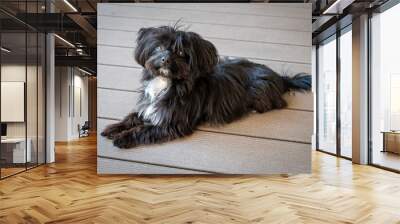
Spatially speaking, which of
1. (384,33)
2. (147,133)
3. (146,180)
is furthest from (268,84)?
(384,33)

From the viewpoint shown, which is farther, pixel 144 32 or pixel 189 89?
pixel 144 32

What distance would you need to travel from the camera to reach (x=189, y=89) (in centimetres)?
513

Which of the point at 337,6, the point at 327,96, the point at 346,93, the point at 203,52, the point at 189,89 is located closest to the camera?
the point at 189,89

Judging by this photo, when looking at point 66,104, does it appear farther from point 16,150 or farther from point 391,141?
point 391,141

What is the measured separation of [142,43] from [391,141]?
4.40 m

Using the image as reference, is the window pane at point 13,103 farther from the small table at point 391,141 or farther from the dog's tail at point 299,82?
the small table at point 391,141

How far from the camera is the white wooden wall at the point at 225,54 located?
5406mm

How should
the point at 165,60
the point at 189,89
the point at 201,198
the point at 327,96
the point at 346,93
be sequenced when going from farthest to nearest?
the point at 327,96
the point at 346,93
the point at 189,89
the point at 165,60
the point at 201,198

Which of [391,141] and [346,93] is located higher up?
[346,93]

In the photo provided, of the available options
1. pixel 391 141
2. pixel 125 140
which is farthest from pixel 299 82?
pixel 125 140

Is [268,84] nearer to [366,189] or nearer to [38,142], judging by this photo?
[366,189]

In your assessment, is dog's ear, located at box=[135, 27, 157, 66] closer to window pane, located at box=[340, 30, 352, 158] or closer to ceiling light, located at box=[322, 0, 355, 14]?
ceiling light, located at box=[322, 0, 355, 14]

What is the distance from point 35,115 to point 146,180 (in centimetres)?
264

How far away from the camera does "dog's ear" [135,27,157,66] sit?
5270mm
